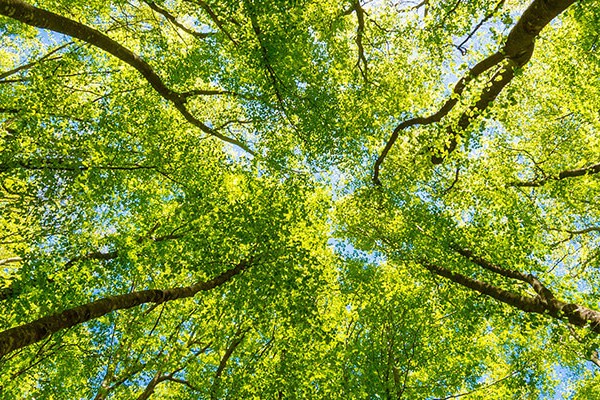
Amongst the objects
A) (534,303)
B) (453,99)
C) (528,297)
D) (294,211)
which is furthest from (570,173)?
(294,211)

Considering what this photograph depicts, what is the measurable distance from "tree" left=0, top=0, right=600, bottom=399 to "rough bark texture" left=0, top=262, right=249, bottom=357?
0.06 m

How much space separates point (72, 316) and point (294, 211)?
22.3 ft

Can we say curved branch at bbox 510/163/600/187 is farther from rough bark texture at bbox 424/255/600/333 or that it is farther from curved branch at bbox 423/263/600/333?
curved branch at bbox 423/263/600/333

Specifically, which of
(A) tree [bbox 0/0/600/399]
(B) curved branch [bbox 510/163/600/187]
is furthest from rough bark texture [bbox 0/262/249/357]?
(B) curved branch [bbox 510/163/600/187]

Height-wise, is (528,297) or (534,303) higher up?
(528,297)

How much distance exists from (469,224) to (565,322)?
13.3ft

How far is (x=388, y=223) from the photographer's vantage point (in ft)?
50.5

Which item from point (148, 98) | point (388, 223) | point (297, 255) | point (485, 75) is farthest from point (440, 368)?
point (148, 98)

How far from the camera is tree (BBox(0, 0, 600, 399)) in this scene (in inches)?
410

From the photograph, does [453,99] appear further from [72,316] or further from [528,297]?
[72,316]

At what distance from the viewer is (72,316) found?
689 cm

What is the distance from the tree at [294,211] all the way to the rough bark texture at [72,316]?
0.21ft

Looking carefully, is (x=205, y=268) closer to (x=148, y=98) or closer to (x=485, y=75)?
(x=148, y=98)

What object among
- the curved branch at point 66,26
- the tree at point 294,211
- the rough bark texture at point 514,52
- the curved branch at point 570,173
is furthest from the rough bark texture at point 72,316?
the curved branch at point 570,173
